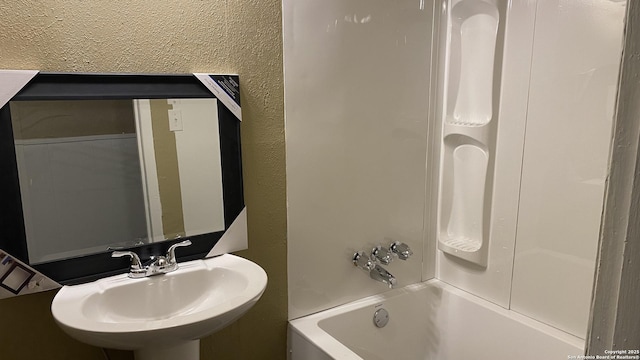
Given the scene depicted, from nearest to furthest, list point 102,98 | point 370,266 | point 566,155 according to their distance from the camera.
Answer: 1. point 102,98
2. point 566,155
3. point 370,266

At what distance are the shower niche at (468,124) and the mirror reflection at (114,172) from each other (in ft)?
3.61

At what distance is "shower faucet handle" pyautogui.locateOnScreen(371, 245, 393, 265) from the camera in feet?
6.64

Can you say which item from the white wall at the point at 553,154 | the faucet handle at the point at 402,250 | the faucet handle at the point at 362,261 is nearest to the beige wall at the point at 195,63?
the faucet handle at the point at 362,261

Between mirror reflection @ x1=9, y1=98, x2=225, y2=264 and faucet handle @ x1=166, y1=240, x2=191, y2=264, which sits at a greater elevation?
mirror reflection @ x1=9, y1=98, x2=225, y2=264

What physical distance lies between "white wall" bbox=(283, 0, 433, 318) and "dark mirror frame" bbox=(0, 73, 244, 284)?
247mm

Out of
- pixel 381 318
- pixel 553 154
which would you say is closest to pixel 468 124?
pixel 553 154

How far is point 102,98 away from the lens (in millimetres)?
1381

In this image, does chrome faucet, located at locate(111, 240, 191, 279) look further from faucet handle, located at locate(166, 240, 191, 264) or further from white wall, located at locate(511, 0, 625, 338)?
white wall, located at locate(511, 0, 625, 338)

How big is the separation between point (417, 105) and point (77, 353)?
162cm

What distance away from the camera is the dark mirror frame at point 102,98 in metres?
1.28

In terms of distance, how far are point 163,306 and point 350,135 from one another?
38.0 inches

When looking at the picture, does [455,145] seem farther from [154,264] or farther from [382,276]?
[154,264]

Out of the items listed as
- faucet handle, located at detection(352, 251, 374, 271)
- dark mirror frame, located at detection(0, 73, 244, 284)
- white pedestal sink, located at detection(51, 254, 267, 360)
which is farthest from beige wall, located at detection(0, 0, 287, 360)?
faucet handle, located at detection(352, 251, 374, 271)

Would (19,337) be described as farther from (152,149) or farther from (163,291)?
(152,149)
